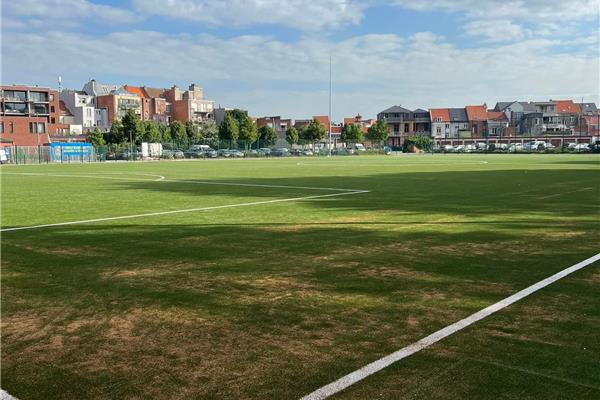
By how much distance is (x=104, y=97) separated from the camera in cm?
13788

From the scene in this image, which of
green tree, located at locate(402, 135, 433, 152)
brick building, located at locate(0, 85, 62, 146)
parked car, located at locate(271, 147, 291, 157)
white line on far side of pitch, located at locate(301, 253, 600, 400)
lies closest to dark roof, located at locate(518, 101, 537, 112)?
green tree, located at locate(402, 135, 433, 152)

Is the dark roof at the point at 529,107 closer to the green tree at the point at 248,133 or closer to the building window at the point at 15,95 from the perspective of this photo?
the green tree at the point at 248,133

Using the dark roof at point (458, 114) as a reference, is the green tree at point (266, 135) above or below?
below

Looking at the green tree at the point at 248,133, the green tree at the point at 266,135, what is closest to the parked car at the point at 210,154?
the green tree at the point at 248,133

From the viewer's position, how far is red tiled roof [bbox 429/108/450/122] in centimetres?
14775

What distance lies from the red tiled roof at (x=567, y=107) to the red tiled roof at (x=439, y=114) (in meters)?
27.7

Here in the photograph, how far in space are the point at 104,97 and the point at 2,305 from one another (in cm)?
14242

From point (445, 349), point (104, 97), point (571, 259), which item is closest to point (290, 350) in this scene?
point (445, 349)

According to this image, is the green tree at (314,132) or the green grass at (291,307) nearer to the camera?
the green grass at (291,307)

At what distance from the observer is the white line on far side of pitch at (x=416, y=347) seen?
3.70 metres

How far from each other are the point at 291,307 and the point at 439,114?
14975 centimetres

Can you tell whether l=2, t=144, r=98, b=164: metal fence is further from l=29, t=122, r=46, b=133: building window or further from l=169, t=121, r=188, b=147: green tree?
l=169, t=121, r=188, b=147: green tree

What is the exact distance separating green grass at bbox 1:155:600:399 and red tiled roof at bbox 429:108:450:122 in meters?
141

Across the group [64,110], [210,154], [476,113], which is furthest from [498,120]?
[64,110]
